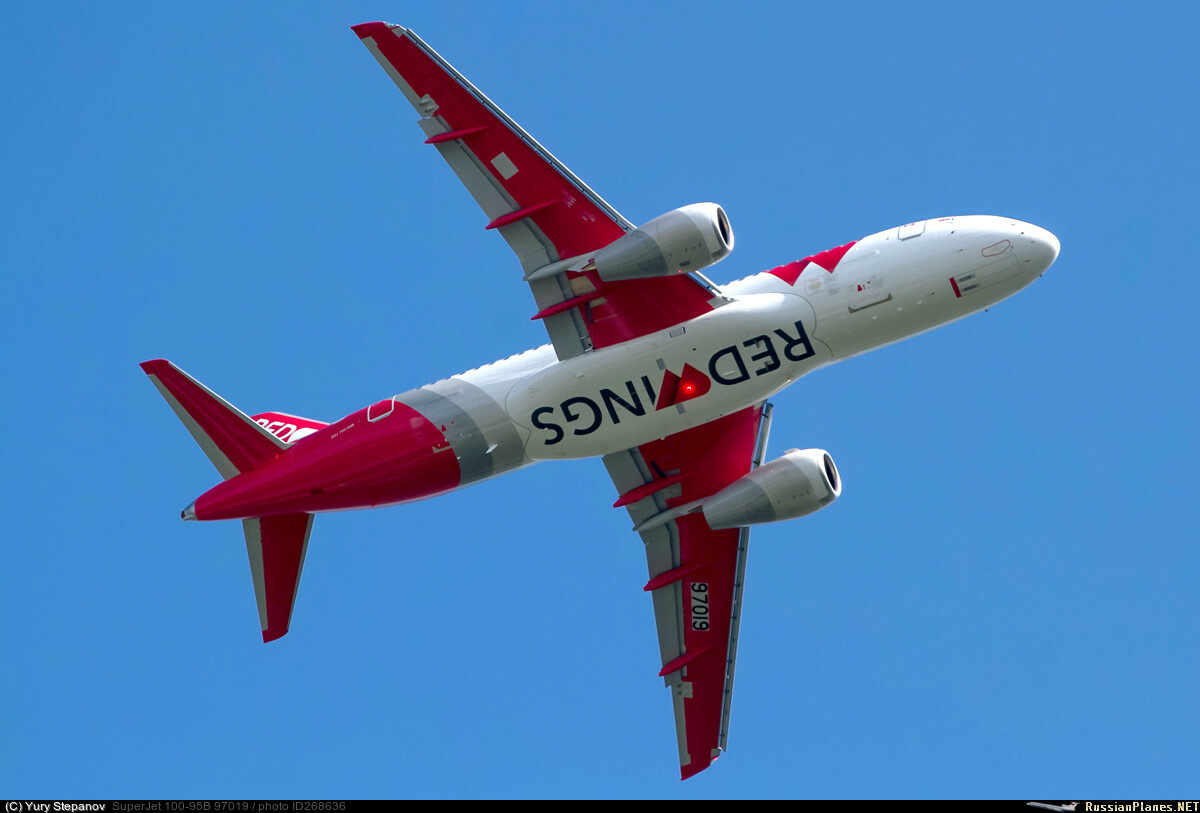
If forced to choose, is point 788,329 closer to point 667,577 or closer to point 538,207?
point 538,207

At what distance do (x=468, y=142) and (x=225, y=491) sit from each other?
11.2m

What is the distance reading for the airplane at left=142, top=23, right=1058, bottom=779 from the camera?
127ft

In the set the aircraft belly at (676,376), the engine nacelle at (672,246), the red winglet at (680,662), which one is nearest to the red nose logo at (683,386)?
the aircraft belly at (676,376)

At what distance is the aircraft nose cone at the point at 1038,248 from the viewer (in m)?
38.8

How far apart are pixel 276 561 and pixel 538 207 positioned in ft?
39.6

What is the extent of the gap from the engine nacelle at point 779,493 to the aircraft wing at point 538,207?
492cm

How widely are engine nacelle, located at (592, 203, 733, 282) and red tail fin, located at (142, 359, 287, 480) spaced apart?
10.3m

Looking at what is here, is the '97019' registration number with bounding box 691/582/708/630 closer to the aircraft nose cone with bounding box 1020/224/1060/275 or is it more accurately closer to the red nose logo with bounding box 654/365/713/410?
the red nose logo with bounding box 654/365/713/410

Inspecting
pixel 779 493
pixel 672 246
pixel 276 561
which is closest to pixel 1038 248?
pixel 779 493

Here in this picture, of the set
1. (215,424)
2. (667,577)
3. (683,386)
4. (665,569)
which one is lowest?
(667,577)

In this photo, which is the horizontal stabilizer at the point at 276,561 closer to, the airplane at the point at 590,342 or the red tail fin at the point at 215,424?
the airplane at the point at 590,342

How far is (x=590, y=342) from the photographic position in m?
39.6

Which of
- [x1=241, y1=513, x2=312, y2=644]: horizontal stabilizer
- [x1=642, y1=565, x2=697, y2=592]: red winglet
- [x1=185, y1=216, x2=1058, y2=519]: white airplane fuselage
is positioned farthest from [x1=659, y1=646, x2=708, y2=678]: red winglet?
[x1=241, y1=513, x2=312, y2=644]: horizontal stabilizer
